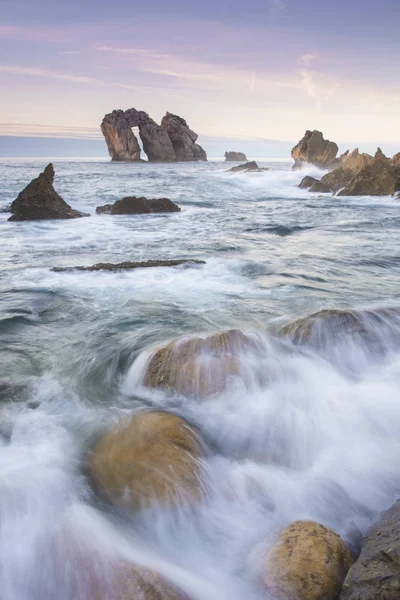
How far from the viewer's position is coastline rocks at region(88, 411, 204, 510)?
12.3ft

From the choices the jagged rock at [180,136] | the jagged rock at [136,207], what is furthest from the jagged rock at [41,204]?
the jagged rock at [180,136]

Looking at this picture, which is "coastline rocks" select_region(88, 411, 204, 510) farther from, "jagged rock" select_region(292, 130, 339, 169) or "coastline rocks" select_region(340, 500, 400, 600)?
"jagged rock" select_region(292, 130, 339, 169)

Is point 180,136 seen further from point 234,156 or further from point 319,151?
point 319,151

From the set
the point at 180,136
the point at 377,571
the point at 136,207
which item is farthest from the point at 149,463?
the point at 180,136

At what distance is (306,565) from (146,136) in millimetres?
103317

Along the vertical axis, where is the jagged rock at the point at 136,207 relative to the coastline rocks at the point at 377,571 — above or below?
above

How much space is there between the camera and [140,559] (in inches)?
128

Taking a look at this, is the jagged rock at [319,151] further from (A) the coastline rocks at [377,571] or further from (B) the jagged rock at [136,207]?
(A) the coastline rocks at [377,571]

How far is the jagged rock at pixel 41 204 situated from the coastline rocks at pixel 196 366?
1408cm

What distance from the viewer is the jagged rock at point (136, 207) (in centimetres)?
1972

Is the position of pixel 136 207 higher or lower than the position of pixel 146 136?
lower

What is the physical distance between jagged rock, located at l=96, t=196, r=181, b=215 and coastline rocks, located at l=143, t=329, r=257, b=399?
48.9 ft

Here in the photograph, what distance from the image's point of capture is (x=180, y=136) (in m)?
104

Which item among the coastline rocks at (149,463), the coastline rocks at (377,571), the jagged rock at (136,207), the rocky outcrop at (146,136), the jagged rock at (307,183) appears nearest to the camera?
the coastline rocks at (377,571)
